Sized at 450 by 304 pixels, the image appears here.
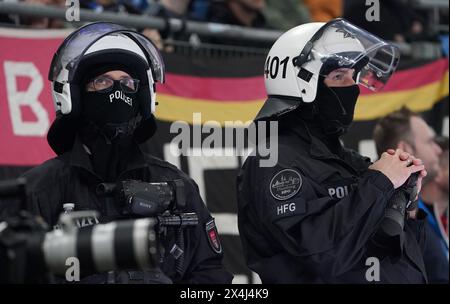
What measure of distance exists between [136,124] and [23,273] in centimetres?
188

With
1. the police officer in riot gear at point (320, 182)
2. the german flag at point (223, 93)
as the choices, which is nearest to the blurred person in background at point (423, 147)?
the german flag at point (223, 93)

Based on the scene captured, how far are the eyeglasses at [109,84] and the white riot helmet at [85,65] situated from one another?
78mm

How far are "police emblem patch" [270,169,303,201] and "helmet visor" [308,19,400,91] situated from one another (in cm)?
60

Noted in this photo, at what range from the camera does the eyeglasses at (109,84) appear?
5551 mm

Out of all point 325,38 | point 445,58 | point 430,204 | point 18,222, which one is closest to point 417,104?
point 445,58

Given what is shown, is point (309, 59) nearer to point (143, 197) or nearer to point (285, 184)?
point (285, 184)

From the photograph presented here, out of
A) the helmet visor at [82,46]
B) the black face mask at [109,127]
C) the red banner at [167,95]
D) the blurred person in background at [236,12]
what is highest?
the blurred person in background at [236,12]

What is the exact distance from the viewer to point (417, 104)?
906 cm

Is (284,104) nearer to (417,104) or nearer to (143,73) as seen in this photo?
(143,73)

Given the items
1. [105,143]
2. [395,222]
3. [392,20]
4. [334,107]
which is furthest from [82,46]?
[392,20]

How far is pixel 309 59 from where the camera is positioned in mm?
5871

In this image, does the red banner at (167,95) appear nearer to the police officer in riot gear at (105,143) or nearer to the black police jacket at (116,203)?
the police officer in riot gear at (105,143)

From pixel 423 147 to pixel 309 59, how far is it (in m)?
2.12

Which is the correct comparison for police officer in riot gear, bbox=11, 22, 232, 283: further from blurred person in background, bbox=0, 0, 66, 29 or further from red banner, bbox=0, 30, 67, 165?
blurred person in background, bbox=0, 0, 66, 29
